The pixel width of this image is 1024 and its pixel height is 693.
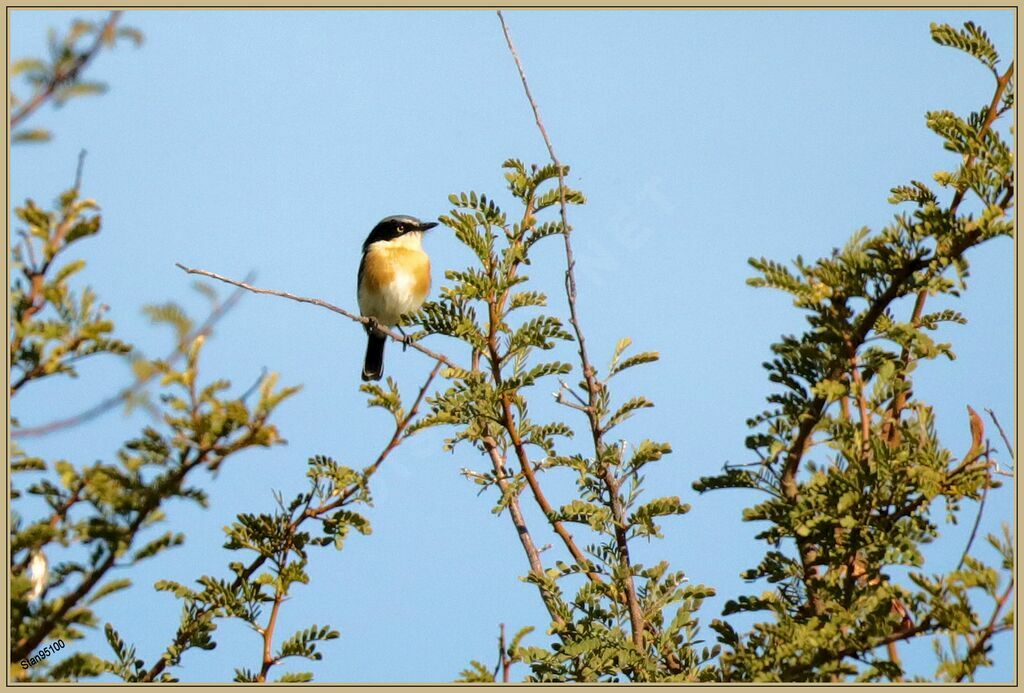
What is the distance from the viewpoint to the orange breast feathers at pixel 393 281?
9203 millimetres

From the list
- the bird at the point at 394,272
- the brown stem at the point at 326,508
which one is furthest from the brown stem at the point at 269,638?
the bird at the point at 394,272

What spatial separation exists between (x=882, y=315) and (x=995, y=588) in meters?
0.77

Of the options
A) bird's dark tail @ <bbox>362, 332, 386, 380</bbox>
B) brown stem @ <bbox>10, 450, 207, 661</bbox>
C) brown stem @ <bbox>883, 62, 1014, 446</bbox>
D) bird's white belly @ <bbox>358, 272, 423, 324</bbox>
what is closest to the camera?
brown stem @ <bbox>10, 450, 207, 661</bbox>

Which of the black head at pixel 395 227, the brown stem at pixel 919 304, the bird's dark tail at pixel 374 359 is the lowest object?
the brown stem at pixel 919 304

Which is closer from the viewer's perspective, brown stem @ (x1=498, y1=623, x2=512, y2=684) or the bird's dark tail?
brown stem @ (x1=498, y1=623, x2=512, y2=684)

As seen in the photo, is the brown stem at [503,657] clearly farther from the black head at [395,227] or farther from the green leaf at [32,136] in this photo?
the black head at [395,227]

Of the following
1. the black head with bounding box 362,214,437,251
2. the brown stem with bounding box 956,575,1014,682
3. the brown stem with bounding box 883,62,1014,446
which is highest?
the black head with bounding box 362,214,437,251

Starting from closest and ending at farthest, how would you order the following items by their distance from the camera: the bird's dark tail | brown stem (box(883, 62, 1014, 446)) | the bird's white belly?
brown stem (box(883, 62, 1014, 446)), the bird's white belly, the bird's dark tail

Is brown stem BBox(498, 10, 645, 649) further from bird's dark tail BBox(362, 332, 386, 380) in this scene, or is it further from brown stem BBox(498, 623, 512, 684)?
bird's dark tail BBox(362, 332, 386, 380)

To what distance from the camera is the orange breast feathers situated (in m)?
9.20

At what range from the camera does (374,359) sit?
10211mm

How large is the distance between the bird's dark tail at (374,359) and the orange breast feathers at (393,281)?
0.59 metres

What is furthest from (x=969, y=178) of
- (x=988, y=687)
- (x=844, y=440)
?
(x=988, y=687)

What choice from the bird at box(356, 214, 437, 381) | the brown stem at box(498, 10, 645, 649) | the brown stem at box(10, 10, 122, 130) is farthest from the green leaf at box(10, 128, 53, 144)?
the bird at box(356, 214, 437, 381)
